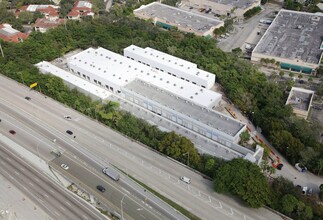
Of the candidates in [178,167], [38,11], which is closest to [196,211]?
[178,167]

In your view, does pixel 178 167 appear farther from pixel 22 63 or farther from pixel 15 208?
pixel 22 63

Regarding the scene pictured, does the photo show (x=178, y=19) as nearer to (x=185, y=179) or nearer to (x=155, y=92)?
(x=155, y=92)

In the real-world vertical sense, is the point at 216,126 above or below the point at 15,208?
above

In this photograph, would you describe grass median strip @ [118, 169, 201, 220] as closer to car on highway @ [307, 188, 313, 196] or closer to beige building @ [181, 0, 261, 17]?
car on highway @ [307, 188, 313, 196]

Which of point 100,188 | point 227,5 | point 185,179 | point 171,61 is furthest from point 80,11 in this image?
point 185,179

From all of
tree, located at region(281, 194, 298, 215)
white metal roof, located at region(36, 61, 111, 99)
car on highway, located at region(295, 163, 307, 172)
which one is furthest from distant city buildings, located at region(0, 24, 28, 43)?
tree, located at region(281, 194, 298, 215)

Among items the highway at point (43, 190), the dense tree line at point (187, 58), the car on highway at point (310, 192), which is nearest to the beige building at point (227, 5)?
the dense tree line at point (187, 58)
